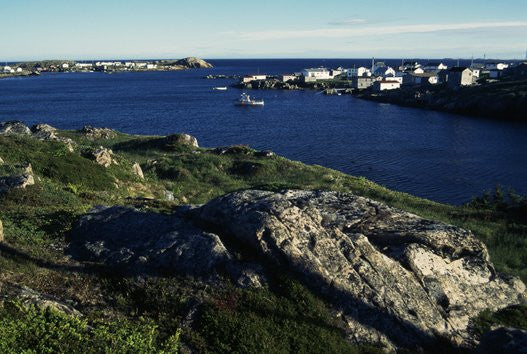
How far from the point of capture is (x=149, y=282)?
15.7 metres

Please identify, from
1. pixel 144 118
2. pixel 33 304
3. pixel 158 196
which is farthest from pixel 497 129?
pixel 33 304

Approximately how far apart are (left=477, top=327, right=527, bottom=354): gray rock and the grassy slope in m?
4.45

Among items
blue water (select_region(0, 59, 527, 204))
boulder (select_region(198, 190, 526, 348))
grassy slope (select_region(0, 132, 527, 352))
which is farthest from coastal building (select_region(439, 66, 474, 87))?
boulder (select_region(198, 190, 526, 348))

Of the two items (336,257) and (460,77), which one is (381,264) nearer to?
(336,257)

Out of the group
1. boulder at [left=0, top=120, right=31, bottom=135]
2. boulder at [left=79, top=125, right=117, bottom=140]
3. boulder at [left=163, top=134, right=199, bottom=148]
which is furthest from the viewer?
boulder at [left=79, top=125, right=117, bottom=140]

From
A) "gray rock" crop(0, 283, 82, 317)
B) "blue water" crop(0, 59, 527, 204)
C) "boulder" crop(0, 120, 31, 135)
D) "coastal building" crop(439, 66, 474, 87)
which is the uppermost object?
"coastal building" crop(439, 66, 474, 87)

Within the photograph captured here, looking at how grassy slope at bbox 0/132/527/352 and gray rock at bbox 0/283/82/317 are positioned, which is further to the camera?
grassy slope at bbox 0/132/527/352

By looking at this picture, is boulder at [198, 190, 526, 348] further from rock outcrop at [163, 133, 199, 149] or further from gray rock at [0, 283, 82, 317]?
rock outcrop at [163, 133, 199, 149]

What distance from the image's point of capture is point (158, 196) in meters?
34.7

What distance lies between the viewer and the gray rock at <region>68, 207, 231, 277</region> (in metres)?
16.4

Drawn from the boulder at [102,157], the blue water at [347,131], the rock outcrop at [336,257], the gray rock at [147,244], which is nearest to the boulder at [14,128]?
the boulder at [102,157]

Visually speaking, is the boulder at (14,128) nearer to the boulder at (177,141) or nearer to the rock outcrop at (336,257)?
the boulder at (177,141)

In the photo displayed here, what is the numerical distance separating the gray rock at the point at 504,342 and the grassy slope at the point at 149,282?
4.45 meters

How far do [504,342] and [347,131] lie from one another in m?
105
